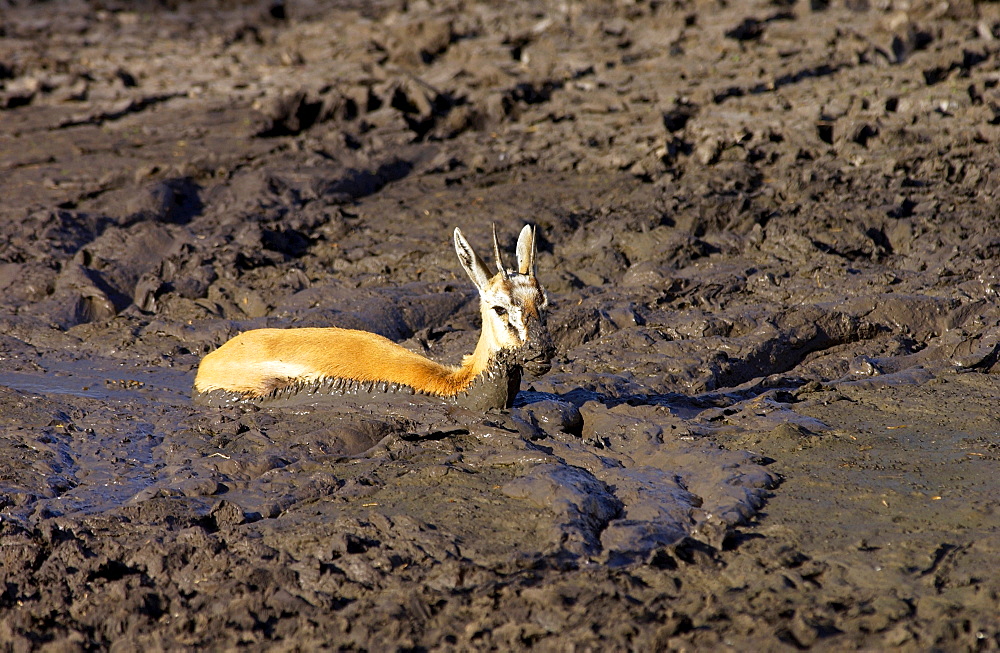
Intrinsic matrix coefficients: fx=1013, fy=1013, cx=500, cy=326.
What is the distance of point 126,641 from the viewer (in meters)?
4.36

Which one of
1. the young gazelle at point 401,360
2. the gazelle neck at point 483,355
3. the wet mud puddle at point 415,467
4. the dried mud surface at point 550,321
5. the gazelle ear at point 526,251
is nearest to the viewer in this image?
the dried mud surface at point 550,321

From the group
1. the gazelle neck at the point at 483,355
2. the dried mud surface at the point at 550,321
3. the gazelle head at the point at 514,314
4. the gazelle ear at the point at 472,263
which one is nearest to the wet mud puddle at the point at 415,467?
the dried mud surface at the point at 550,321

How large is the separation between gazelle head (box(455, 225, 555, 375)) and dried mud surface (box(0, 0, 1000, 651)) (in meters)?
0.48

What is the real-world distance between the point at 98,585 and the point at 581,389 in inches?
141

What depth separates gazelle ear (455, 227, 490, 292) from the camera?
671 centimetres

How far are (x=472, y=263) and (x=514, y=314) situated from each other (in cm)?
56

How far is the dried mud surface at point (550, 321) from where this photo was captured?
182 inches

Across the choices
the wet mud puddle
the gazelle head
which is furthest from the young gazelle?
the wet mud puddle

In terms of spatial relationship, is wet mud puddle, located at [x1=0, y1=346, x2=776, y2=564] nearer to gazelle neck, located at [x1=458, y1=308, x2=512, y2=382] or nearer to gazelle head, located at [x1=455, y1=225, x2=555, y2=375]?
gazelle neck, located at [x1=458, y1=308, x2=512, y2=382]

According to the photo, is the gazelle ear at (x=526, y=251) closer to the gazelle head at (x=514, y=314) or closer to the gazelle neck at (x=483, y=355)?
the gazelle head at (x=514, y=314)

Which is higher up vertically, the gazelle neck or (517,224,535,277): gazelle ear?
(517,224,535,277): gazelle ear

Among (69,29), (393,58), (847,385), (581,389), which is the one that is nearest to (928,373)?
(847,385)

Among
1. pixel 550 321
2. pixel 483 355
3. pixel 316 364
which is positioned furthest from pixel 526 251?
pixel 316 364

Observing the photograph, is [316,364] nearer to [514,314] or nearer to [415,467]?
[415,467]
